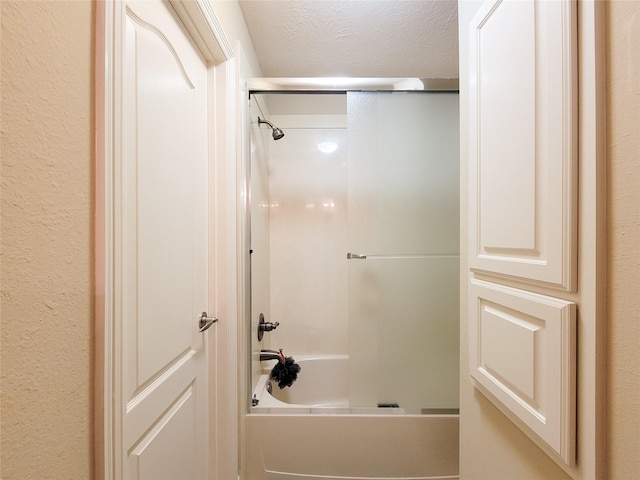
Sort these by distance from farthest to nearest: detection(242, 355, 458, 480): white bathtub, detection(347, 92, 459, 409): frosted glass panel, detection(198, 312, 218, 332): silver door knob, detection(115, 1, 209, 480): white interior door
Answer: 1. detection(347, 92, 459, 409): frosted glass panel
2. detection(242, 355, 458, 480): white bathtub
3. detection(198, 312, 218, 332): silver door knob
4. detection(115, 1, 209, 480): white interior door

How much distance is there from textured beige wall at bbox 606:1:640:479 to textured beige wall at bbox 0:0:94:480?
85cm

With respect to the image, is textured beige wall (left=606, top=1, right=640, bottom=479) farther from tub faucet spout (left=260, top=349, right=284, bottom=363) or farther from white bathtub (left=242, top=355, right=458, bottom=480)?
tub faucet spout (left=260, top=349, right=284, bottom=363)

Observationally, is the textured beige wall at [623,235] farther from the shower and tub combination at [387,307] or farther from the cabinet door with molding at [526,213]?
the shower and tub combination at [387,307]

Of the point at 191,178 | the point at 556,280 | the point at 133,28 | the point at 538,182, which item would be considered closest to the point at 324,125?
the point at 191,178

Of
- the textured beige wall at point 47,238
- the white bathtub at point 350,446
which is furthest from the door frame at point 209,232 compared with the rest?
the white bathtub at point 350,446

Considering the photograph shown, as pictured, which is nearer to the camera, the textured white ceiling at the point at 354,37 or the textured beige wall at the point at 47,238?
the textured beige wall at the point at 47,238

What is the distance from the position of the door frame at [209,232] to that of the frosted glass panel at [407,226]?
651 mm

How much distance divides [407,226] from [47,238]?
4.52 feet

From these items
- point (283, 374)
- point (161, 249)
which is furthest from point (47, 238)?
point (283, 374)

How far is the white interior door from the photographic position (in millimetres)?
Answer: 604

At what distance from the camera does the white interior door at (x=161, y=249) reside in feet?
1.98

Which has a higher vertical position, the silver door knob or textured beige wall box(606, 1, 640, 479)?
textured beige wall box(606, 1, 640, 479)

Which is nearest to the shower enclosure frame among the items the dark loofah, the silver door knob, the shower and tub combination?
the shower and tub combination

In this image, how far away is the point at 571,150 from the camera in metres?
0.51
